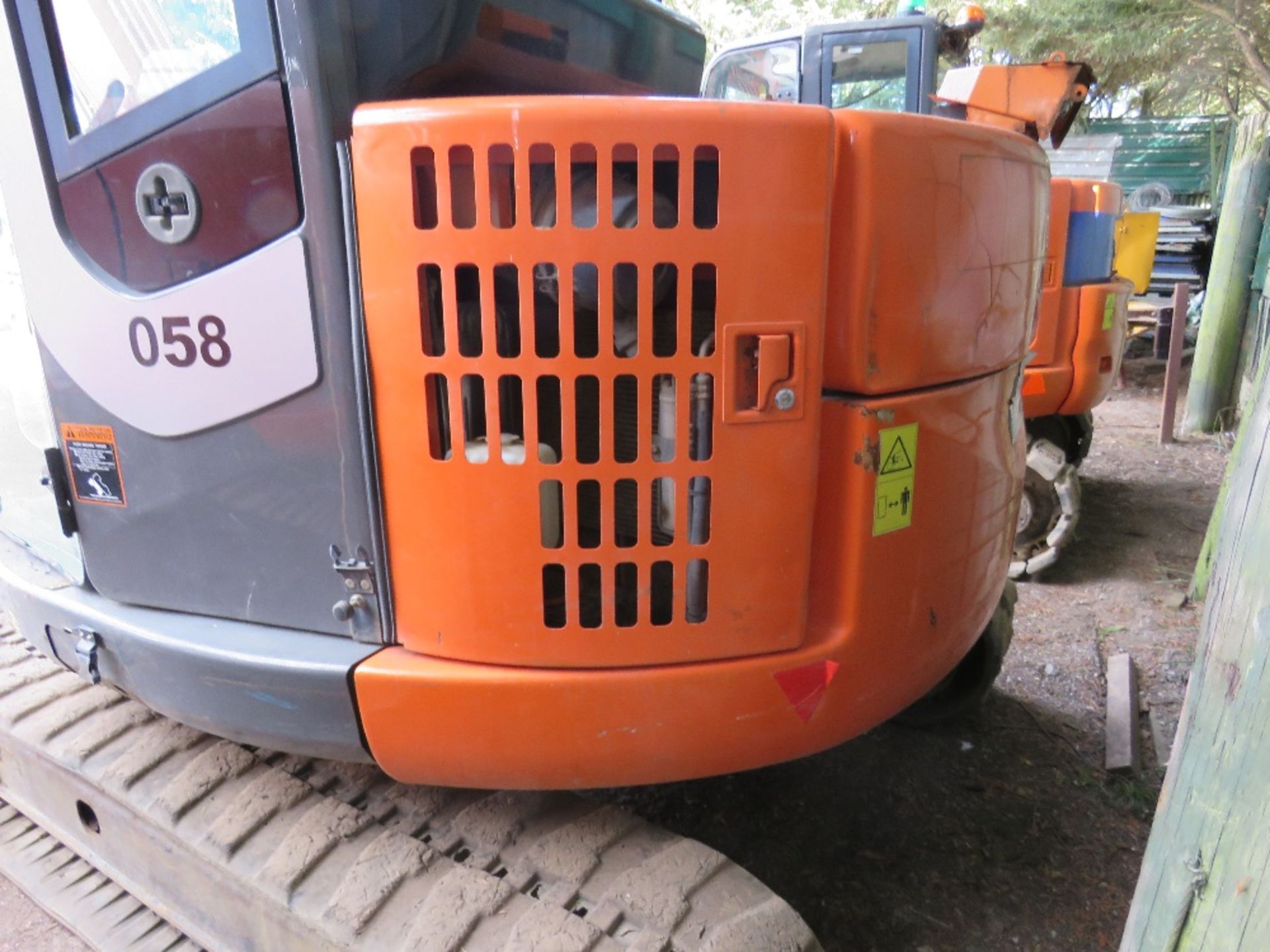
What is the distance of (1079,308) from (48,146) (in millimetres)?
4048

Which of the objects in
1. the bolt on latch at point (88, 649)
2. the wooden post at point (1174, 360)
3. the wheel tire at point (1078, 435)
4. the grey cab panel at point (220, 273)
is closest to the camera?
the grey cab panel at point (220, 273)

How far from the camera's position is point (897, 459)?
1.47m

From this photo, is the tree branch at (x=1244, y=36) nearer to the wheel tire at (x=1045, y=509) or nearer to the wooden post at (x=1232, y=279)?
the wooden post at (x=1232, y=279)

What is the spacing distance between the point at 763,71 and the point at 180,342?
3.84 m

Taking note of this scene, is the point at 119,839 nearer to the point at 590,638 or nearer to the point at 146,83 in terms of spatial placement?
the point at 590,638

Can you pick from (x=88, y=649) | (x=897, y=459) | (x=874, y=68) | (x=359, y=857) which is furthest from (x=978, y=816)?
(x=874, y=68)

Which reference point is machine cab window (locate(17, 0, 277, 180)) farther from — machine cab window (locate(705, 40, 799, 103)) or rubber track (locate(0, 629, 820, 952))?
machine cab window (locate(705, 40, 799, 103))

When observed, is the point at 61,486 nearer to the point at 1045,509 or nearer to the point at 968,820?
the point at 968,820

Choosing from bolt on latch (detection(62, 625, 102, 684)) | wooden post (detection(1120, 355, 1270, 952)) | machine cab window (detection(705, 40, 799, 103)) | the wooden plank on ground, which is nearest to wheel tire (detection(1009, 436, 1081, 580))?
the wooden plank on ground

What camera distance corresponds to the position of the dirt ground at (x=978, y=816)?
2.28m

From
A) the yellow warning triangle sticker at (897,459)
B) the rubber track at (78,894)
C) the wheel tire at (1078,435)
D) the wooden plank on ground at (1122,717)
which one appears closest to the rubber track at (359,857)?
the rubber track at (78,894)

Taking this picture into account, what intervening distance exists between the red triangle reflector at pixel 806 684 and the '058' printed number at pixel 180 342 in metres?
1.03

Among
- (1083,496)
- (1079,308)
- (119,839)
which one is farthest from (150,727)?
(1083,496)

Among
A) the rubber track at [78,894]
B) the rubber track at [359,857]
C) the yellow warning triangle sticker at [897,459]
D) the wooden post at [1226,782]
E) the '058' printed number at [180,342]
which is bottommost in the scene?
the rubber track at [78,894]
